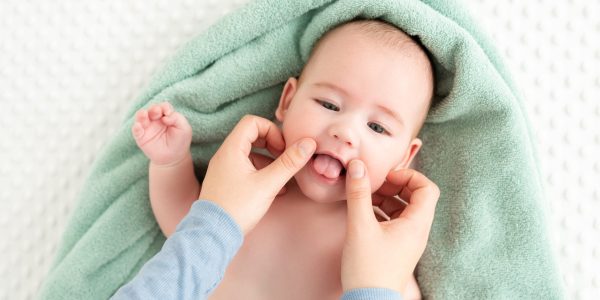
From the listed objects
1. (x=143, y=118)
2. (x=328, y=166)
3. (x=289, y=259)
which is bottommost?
(x=289, y=259)

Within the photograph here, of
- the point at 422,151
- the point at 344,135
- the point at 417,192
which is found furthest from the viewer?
the point at 422,151

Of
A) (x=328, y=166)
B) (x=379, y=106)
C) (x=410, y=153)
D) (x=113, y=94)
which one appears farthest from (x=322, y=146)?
(x=113, y=94)

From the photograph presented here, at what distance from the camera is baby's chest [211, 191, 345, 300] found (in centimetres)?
121

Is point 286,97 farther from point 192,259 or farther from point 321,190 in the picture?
point 192,259

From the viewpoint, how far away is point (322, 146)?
1121 millimetres

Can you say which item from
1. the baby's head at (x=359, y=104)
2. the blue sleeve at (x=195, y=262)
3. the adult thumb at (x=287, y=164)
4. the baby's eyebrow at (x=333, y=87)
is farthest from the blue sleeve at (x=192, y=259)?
the baby's eyebrow at (x=333, y=87)

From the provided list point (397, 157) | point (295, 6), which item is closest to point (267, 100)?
point (295, 6)

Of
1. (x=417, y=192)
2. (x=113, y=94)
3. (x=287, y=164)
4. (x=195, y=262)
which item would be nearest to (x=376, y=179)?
(x=417, y=192)

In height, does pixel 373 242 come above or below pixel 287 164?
below

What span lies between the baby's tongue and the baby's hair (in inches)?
8.2

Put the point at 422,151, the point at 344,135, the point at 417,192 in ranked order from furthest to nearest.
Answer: the point at 422,151, the point at 417,192, the point at 344,135

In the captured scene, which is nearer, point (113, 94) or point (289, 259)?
point (289, 259)

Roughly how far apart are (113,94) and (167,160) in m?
0.37

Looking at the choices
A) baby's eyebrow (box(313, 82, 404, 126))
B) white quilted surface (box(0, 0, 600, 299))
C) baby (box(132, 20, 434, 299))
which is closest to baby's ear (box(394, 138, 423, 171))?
baby (box(132, 20, 434, 299))
